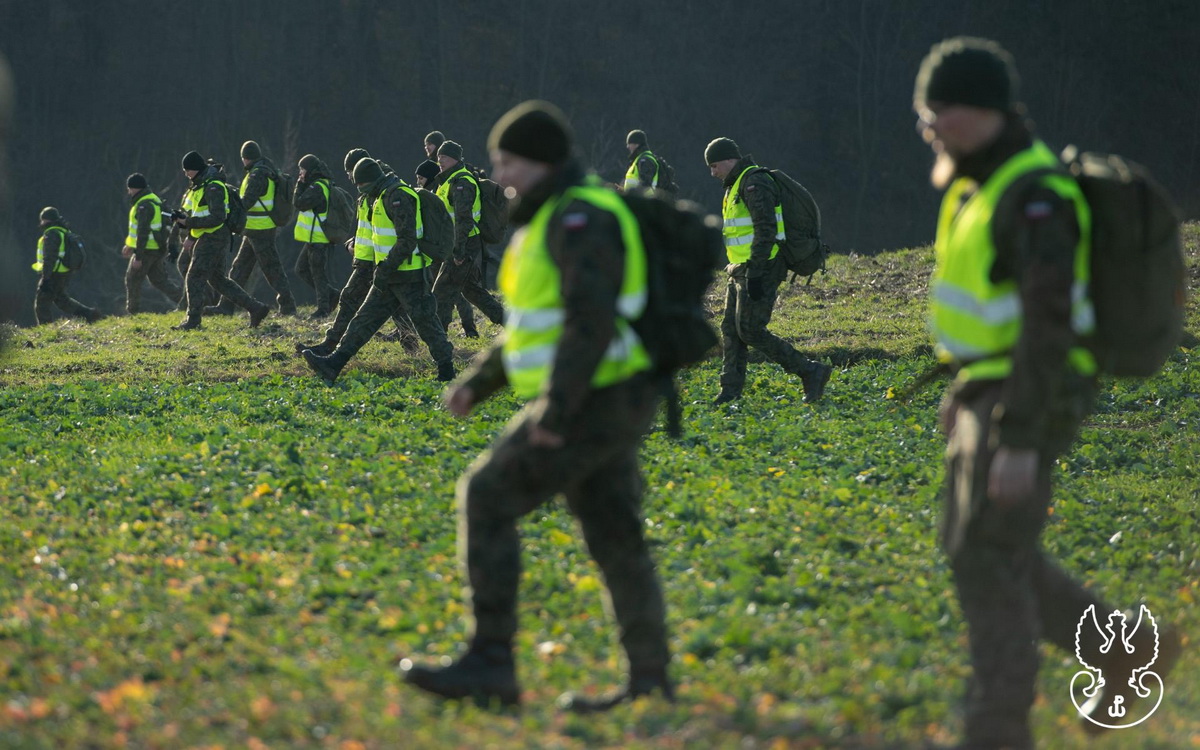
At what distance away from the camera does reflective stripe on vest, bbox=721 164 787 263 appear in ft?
42.4

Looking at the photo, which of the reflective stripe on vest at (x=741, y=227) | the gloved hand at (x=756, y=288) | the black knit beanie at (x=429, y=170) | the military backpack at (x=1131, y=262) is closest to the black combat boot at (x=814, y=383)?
the gloved hand at (x=756, y=288)

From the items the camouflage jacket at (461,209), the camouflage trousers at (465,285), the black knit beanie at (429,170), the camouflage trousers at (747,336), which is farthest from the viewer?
the camouflage trousers at (465,285)

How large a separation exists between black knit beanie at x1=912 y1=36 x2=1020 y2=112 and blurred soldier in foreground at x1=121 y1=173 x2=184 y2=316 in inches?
814

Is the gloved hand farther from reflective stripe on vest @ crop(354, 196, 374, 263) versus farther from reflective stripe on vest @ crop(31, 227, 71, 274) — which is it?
reflective stripe on vest @ crop(31, 227, 71, 274)

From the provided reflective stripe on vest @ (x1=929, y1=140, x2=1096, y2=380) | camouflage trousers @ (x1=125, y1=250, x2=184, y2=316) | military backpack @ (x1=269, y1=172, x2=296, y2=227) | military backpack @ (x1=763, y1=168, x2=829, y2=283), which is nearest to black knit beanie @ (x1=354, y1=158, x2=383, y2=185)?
military backpack @ (x1=763, y1=168, x2=829, y2=283)

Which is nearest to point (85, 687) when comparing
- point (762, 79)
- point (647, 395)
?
point (647, 395)

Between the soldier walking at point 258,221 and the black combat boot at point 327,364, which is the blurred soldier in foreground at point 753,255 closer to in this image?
the black combat boot at point 327,364

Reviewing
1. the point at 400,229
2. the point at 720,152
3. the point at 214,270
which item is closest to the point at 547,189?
the point at 720,152

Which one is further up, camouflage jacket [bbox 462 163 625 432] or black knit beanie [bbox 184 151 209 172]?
black knit beanie [bbox 184 151 209 172]

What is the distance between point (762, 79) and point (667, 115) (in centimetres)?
453

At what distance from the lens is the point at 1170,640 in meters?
5.46

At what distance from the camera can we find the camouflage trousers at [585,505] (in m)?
5.21

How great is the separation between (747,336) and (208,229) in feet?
33.7

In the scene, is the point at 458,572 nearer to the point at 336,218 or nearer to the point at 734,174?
the point at 734,174
